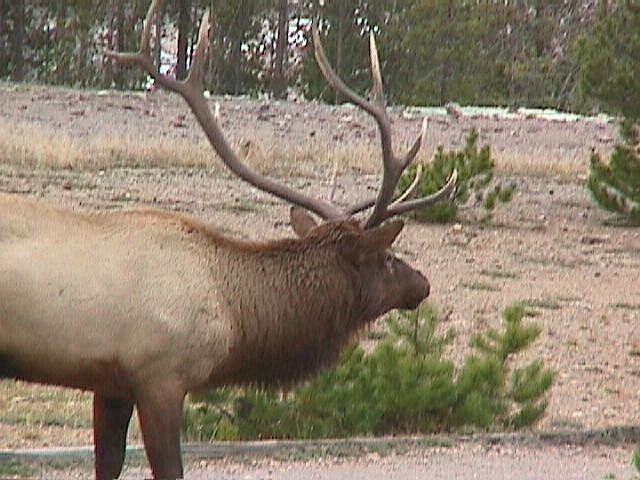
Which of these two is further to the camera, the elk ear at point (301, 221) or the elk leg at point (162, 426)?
the elk ear at point (301, 221)

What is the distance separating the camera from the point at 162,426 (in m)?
6.94

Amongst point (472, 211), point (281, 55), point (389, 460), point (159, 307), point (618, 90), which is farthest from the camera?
point (281, 55)

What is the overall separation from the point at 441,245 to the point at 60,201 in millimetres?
3524

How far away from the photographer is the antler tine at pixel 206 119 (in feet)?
26.4

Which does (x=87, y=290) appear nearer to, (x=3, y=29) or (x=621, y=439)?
(x=621, y=439)

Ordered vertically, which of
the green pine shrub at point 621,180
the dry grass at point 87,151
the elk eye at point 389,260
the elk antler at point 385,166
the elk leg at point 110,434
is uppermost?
the elk antler at point 385,166

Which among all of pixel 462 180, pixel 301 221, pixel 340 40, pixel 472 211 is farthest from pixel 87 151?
pixel 340 40

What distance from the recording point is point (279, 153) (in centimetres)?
2098

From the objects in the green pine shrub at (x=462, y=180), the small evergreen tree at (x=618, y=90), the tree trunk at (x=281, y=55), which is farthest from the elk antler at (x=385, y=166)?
the tree trunk at (x=281, y=55)

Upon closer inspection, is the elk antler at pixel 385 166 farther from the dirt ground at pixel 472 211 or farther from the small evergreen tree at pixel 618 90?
the small evergreen tree at pixel 618 90

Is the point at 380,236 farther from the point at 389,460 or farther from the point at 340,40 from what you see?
the point at 340,40

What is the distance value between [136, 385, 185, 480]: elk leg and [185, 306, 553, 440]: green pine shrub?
6.76ft

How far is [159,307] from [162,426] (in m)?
0.47

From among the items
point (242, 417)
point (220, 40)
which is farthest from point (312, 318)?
point (220, 40)
